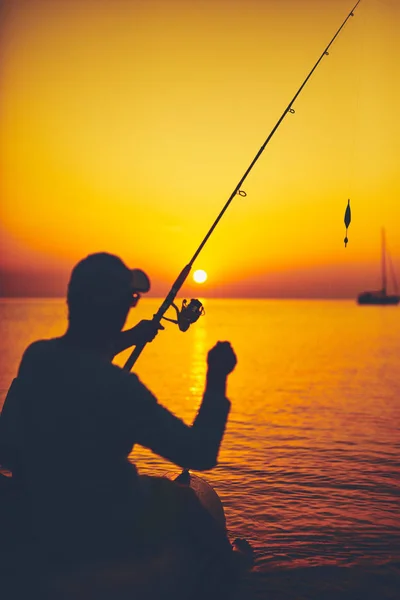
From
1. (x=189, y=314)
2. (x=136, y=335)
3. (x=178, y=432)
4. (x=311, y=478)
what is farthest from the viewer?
(x=311, y=478)

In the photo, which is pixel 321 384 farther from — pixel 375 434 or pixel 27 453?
pixel 27 453

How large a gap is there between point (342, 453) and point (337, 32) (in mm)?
7756

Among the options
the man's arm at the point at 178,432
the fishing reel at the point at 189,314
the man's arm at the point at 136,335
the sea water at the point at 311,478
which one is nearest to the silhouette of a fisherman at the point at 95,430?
the man's arm at the point at 178,432

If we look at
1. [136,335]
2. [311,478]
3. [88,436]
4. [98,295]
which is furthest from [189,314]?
[311,478]

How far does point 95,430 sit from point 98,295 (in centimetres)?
70

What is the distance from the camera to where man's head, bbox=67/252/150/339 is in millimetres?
3377

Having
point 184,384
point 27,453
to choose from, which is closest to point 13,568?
point 27,453

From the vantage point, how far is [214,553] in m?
3.97

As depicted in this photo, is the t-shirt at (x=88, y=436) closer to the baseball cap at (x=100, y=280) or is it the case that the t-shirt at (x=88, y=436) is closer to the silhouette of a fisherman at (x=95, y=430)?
the silhouette of a fisherman at (x=95, y=430)

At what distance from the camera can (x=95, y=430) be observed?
327 centimetres

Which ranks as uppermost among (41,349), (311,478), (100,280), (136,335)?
(100,280)

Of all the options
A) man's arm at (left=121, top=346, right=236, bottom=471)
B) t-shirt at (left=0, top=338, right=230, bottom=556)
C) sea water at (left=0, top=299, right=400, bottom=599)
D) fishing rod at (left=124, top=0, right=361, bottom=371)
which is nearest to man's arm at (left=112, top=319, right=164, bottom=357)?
fishing rod at (left=124, top=0, right=361, bottom=371)

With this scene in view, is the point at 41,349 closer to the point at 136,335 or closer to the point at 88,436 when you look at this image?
the point at 88,436

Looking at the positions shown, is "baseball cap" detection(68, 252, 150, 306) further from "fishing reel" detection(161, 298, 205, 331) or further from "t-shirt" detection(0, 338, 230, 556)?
"fishing reel" detection(161, 298, 205, 331)
